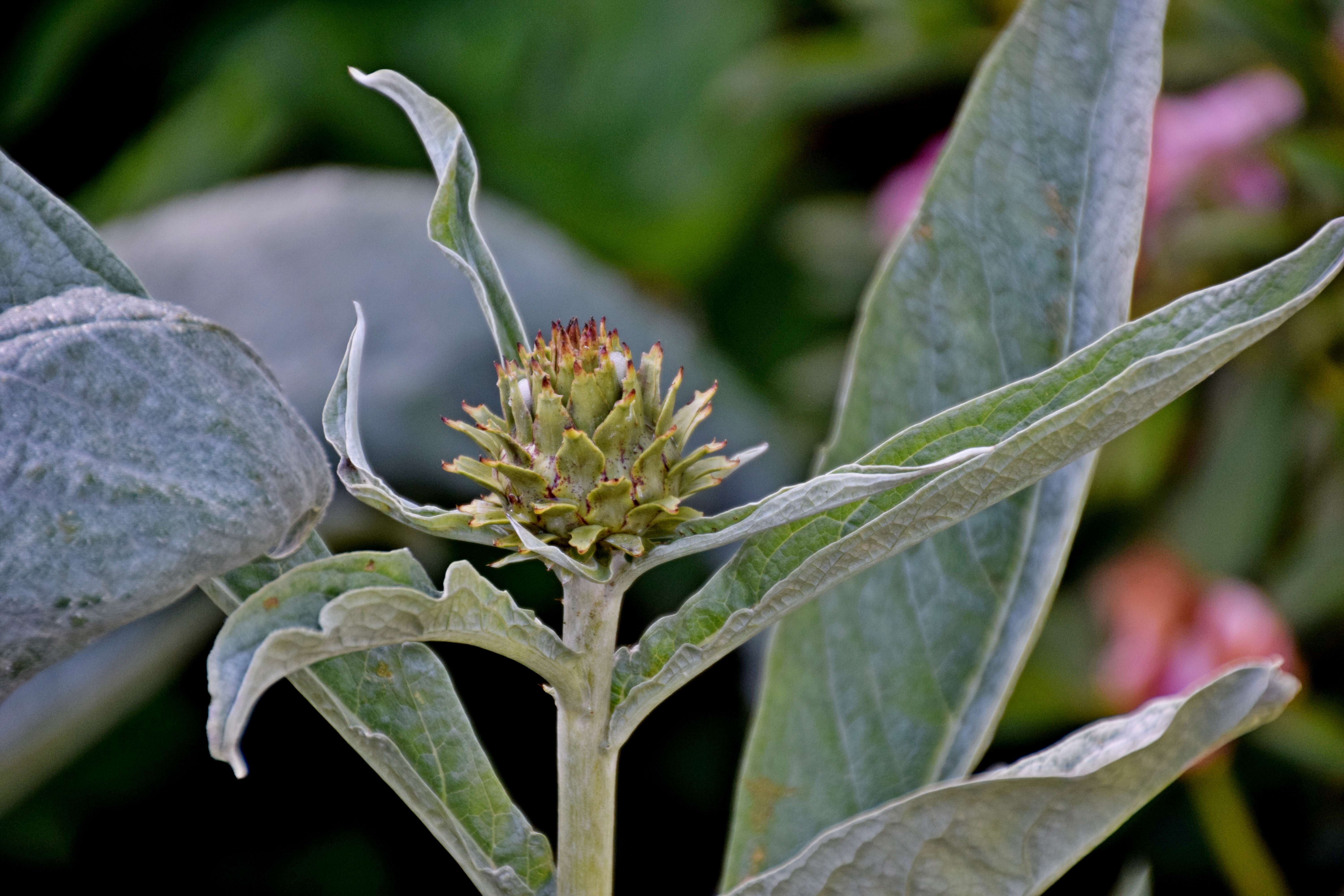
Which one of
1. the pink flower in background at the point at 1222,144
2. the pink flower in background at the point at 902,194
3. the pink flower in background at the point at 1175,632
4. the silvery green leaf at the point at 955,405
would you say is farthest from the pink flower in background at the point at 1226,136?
the silvery green leaf at the point at 955,405

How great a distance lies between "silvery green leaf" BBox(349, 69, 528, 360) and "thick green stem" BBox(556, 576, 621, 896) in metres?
0.10

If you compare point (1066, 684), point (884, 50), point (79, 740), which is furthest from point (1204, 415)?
point (79, 740)

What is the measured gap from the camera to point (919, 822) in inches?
14.2

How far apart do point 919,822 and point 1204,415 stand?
1.22m

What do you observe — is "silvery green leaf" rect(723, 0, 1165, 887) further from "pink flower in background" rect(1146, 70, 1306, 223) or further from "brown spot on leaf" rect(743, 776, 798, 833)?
"pink flower in background" rect(1146, 70, 1306, 223)

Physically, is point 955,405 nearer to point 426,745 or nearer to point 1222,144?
point 426,745

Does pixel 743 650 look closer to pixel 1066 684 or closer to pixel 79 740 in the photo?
pixel 1066 684

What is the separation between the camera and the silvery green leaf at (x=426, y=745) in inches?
15.4

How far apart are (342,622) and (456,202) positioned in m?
0.18

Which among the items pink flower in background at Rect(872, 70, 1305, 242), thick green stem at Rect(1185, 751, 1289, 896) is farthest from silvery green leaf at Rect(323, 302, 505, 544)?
pink flower in background at Rect(872, 70, 1305, 242)

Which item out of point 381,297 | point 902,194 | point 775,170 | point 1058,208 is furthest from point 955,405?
point 775,170

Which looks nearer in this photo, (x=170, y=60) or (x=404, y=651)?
(x=404, y=651)

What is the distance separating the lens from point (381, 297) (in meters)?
1.06

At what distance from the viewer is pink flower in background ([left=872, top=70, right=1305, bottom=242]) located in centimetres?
135
